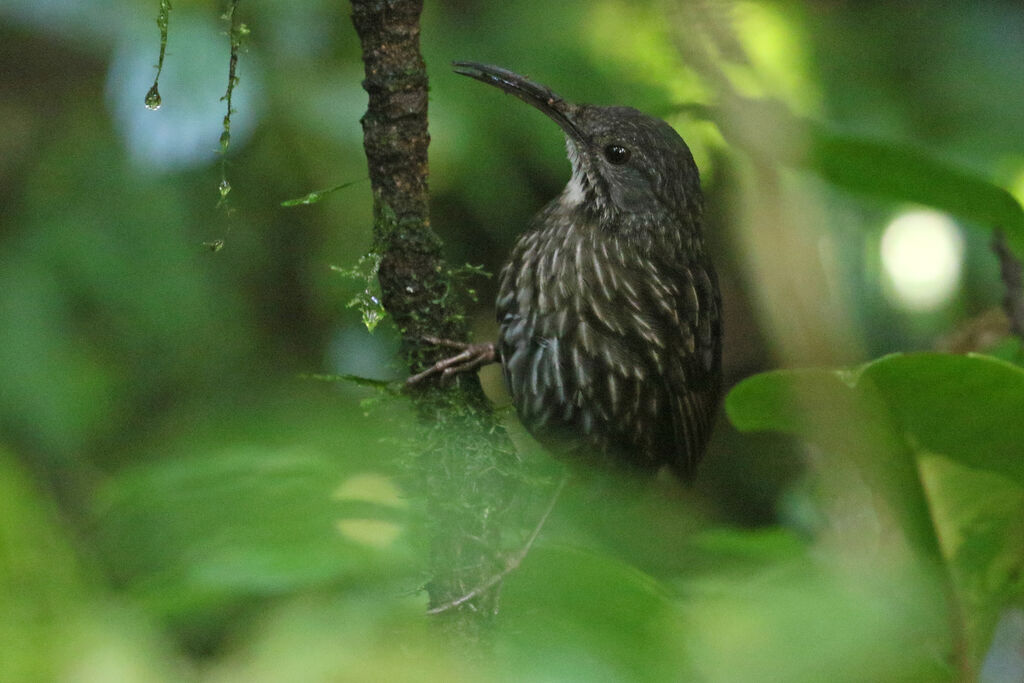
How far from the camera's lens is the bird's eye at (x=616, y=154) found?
2637 millimetres

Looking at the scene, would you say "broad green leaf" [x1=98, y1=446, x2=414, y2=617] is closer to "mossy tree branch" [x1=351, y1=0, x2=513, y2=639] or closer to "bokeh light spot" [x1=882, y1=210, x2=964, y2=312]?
"mossy tree branch" [x1=351, y1=0, x2=513, y2=639]

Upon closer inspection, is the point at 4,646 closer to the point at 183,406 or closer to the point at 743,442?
the point at 183,406

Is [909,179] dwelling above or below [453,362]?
above

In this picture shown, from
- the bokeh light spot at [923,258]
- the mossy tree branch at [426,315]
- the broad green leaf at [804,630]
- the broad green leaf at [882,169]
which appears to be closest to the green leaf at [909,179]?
the broad green leaf at [882,169]

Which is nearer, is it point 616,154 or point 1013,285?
point 1013,285

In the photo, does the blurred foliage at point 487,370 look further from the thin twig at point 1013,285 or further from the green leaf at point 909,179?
the thin twig at point 1013,285

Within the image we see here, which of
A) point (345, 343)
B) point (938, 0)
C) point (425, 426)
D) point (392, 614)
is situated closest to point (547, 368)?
point (425, 426)

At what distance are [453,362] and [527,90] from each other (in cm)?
98

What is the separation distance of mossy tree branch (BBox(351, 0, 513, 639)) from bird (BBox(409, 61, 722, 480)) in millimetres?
679

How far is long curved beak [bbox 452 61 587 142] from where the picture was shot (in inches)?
96.9

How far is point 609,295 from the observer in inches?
102

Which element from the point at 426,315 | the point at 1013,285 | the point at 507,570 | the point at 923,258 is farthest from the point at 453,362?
the point at 923,258

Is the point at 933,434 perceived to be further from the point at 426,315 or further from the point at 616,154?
the point at 616,154

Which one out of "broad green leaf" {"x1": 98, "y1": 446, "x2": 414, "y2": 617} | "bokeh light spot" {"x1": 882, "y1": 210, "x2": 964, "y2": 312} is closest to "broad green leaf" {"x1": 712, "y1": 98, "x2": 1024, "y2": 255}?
"broad green leaf" {"x1": 98, "y1": 446, "x2": 414, "y2": 617}
